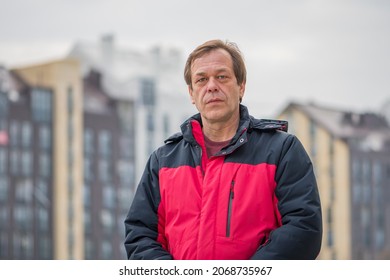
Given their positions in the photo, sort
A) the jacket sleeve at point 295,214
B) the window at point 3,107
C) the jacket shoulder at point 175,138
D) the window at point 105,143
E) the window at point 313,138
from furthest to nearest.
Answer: the window at point 105,143 < the window at point 3,107 < the window at point 313,138 < the jacket shoulder at point 175,138 < the jacket sleeve at point 295,214

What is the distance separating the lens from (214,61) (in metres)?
1.55

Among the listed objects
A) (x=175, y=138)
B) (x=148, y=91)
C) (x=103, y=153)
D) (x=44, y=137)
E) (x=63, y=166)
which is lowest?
(x=175, y=138)

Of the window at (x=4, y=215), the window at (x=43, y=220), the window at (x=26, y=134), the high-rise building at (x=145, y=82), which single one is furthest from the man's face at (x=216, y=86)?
the window at (x=43, y=220)

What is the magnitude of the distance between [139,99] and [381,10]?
25.8 feet

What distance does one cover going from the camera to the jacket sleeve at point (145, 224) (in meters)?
1.54

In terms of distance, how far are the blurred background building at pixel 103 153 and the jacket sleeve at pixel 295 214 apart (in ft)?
63.0

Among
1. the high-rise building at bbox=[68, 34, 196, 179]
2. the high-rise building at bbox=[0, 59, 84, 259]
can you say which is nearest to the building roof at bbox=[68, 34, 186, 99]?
the high-rise building at bbox=[68, 34, 196, 179]

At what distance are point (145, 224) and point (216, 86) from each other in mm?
271

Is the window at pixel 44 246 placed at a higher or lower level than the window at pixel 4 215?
lower

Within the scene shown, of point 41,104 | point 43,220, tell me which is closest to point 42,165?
point 43,220

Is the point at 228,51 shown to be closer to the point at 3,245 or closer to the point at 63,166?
the point at 63,166

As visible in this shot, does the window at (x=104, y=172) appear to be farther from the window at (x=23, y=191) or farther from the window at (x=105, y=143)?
the window at (x=23, y=191)

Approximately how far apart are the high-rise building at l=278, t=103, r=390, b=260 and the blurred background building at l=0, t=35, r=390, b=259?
0.09 feet

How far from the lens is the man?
148cm
